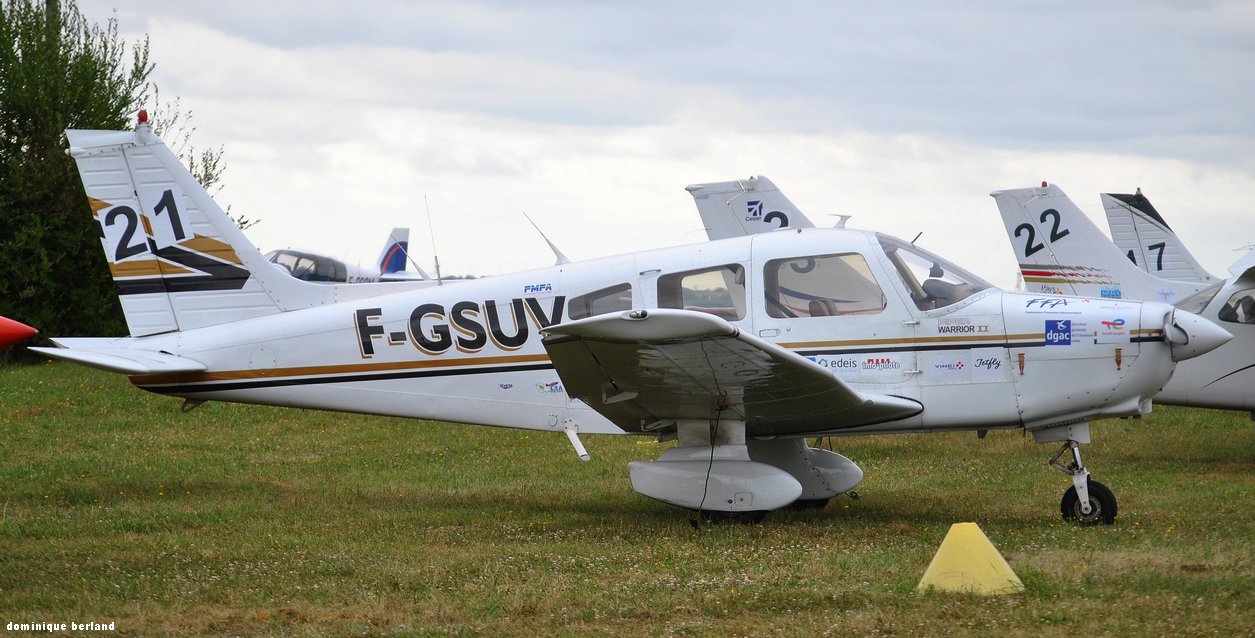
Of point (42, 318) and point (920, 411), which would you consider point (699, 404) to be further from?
point (42, 318)

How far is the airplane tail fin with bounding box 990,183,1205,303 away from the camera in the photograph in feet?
56.0

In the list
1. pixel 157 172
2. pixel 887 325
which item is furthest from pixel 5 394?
pixel 887 325

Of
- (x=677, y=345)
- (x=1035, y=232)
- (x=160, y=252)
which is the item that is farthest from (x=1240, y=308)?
(x=160, y=252)

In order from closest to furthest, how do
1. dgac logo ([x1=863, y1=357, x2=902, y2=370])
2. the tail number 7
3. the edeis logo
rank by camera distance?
the edeis logo → dgac logo ([x1=863, y1=357, x2=902, y2=370]) → the tail number 7

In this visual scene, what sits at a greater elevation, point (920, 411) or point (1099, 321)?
point (1099, 321)

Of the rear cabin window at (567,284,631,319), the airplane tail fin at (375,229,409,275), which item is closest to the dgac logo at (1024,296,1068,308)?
the rear cabin window at (567,284,631,319)

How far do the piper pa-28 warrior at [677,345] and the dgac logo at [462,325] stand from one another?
17 millimetres

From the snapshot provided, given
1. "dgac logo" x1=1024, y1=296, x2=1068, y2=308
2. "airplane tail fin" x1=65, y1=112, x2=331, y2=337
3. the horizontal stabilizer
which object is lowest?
"dgac logo" x1=1024, y1=296, x2=1068, y2=308

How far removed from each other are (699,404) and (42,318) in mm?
19984

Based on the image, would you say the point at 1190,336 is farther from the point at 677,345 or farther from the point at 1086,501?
the point at 677,345

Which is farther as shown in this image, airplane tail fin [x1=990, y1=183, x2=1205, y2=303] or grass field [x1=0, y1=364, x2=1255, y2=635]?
airplane tail fin [x1=990, y1=183, x2=1205, y2=303]

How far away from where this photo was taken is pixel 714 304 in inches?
353

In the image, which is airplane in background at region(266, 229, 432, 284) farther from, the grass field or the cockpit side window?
the cockpit side window

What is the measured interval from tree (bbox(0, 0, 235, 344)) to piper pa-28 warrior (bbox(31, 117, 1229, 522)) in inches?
617
